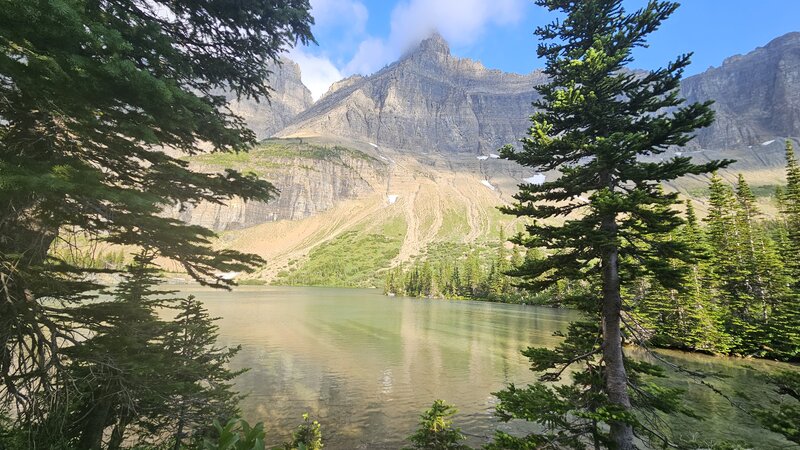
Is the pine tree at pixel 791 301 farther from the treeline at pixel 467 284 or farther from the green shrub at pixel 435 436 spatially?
the treeline at pixel 467 284

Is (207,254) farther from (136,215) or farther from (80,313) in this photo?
(80,313)

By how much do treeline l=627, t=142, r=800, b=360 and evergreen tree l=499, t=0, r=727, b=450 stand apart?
3034 centimetres

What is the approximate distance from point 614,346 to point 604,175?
4495mm

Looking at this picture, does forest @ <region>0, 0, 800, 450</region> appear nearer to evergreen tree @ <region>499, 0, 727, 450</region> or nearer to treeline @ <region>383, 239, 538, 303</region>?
evergreen tree @ <region>499, 0, 727, 450</region>

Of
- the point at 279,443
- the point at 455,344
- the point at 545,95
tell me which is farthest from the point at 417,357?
the point at 545,95

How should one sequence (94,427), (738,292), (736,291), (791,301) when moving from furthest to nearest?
(736,291)
(738,292)
(791,301)
(94,427)

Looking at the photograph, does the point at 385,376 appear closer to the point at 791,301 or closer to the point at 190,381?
the point at 190,381

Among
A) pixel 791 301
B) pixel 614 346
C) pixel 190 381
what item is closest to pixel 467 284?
pixel 791 301

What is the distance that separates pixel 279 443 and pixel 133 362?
12.5m

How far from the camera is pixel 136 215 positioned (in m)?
6.43

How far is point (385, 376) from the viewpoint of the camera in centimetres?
2883

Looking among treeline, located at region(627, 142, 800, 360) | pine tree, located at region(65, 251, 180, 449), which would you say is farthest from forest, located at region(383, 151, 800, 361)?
pine tree, located at region(65, 251, 180, 449)

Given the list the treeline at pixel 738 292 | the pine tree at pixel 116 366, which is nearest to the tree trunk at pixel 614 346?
the pine tree at pixel 116 366

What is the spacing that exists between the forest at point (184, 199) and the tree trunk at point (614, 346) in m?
0.04
